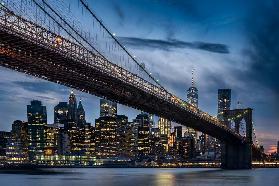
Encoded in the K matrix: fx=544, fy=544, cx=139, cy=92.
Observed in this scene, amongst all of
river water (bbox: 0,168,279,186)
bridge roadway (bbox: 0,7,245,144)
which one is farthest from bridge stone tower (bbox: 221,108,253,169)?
bridge roadway (bbox: 0,7,245,144)

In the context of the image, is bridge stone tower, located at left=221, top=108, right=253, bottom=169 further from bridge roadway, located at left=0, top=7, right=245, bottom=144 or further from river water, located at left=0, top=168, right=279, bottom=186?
bridge roadway, located at left=0, top=7, right=245, bottom=144

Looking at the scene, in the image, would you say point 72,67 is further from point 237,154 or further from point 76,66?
point 237,154

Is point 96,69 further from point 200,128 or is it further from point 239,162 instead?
point 239,162

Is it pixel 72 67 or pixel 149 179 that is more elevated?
pixel 72 67

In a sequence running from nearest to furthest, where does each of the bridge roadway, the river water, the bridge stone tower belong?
the bridge roadway
the river water
the bridge stone tower

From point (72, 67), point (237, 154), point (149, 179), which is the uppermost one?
point (72, 67)

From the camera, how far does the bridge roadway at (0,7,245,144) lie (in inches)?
1548

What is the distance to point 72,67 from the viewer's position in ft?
160

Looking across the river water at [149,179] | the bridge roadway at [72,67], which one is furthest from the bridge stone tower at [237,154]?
the bridge roadway at [72,67]

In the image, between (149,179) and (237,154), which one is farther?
(237,154)

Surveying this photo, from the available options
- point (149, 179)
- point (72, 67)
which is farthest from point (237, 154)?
point (72, 67)

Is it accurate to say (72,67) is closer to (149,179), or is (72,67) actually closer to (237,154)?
(149,179)

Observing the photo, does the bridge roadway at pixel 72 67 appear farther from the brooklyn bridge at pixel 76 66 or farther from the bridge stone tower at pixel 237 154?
the bridge stone tower at pixel 237 154

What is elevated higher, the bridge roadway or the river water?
the bridge roadway
